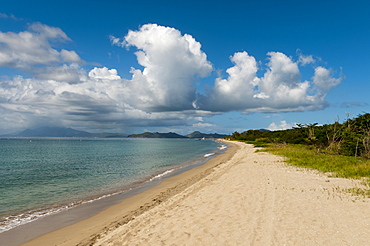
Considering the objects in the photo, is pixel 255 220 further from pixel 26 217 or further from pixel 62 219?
pixel 26 217

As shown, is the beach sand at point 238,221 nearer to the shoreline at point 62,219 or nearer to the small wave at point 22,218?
the shoreline at point 62,219

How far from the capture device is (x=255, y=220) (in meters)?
8.93

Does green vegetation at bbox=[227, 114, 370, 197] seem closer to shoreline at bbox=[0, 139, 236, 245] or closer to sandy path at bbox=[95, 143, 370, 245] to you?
sandy path at bbox=[95, 143, 370, 245]

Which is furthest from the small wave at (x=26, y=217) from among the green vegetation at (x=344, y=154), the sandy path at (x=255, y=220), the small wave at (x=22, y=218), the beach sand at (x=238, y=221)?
the green vegetation at (x=344, y=154)

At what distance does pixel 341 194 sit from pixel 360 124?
113ft

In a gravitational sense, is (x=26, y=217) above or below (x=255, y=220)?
below

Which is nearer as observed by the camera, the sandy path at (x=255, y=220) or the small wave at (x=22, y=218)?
the sandy path at (x=255, y=220)

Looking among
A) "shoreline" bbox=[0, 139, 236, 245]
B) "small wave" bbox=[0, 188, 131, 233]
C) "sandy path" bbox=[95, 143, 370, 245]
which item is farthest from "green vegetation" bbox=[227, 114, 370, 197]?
"small wave" bbox=[0, 188, 131, 233]

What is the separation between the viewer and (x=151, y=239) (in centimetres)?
772

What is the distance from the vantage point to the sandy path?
7359mm

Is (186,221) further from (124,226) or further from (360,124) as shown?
(360,124)

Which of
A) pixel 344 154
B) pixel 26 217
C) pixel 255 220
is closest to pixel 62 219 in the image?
pixel 26 217

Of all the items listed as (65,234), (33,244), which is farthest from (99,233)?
(33,244)

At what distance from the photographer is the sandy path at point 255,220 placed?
7359mm
